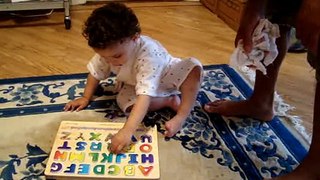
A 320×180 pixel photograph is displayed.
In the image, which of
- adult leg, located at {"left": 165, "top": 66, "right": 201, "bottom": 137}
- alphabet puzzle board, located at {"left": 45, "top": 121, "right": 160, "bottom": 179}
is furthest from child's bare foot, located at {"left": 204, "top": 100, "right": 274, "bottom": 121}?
alphabet puzzle board, located at {"left": 45, "top": 121, "right": 160, "bottom": 179}

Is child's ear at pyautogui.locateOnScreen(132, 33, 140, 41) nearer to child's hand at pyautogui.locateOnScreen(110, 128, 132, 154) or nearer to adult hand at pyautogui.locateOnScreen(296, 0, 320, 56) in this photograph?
child's hand at pyautogui.locateOnScreen(110, 128, 132, 154)

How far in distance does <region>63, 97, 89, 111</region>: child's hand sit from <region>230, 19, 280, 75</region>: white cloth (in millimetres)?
496

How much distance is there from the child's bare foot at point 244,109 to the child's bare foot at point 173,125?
0.13 meters

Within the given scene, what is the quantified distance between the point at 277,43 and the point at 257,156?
32 centimetres

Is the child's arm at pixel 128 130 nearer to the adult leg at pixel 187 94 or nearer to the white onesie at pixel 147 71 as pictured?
the white onesie at pixel 147 71

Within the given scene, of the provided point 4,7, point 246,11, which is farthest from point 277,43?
point 4,7

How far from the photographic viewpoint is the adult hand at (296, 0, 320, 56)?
75 centimetres

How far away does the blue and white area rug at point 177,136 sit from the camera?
98cm

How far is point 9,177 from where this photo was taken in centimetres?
93

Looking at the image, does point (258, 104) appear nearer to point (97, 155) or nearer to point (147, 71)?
point (147, 71)

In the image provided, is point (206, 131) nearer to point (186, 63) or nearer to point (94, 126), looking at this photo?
point (186, 63)

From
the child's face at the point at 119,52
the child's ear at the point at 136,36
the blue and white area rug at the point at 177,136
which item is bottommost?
the blue and white area rug at the point at 177,136

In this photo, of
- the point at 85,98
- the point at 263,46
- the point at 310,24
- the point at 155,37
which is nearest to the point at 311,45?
the point at 310,24

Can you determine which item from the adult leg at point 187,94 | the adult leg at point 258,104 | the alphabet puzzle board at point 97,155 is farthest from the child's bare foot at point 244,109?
the alphabet puzzle board at point 97,155
